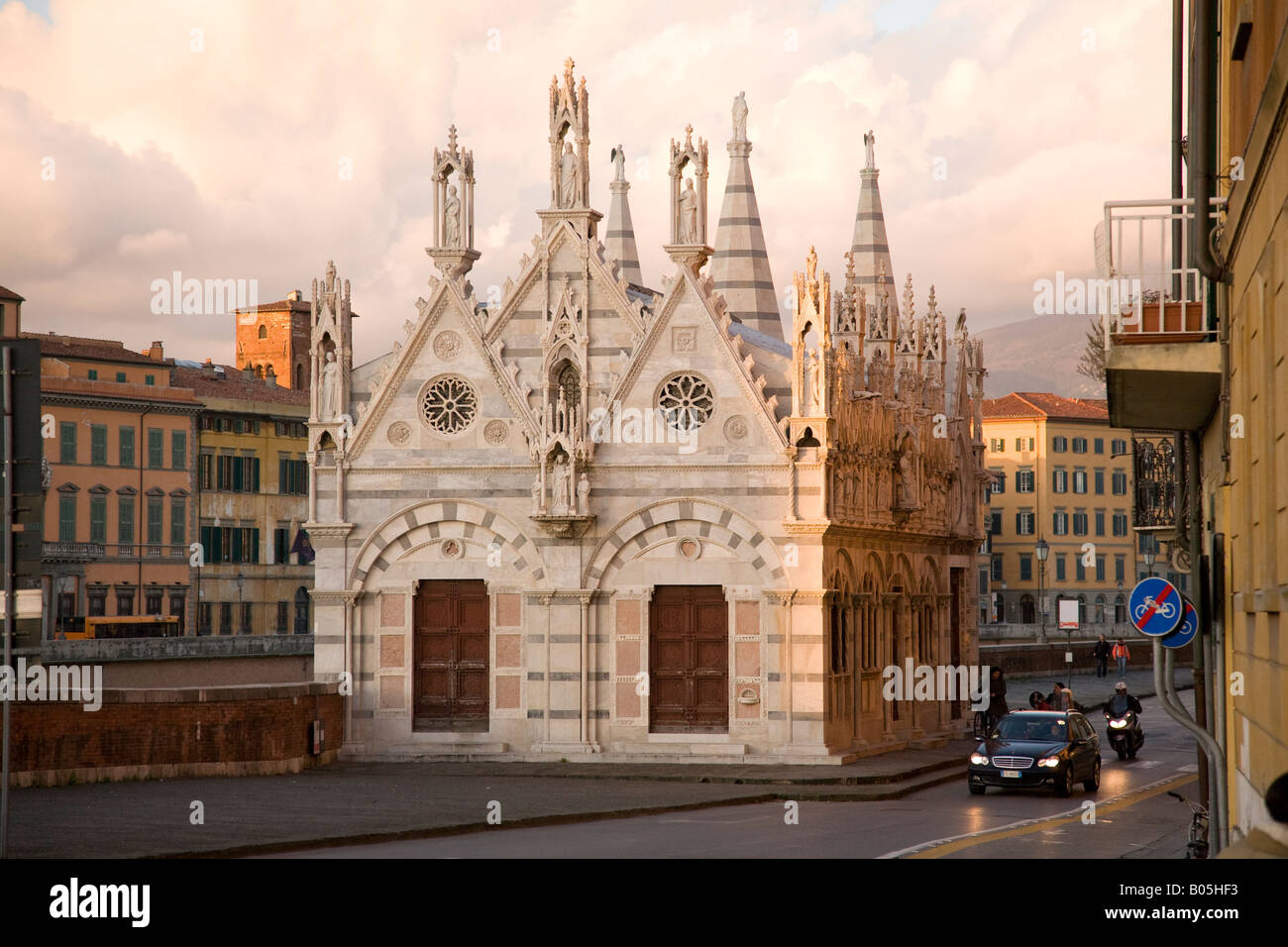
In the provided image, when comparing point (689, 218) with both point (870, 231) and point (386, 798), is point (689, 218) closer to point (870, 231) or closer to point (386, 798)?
point (386, 798)

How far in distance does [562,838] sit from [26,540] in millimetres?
8329

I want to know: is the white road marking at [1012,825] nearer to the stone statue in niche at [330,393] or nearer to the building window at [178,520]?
the stone statue in niche at [330,393]

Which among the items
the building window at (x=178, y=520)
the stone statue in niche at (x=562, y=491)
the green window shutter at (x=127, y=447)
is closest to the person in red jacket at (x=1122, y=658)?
the building window at (x=178, y=520)

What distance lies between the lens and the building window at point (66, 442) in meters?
75.9

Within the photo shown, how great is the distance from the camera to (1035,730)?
3122 centimetres

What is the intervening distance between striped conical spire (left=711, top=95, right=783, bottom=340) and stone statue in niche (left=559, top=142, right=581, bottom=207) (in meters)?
17.6

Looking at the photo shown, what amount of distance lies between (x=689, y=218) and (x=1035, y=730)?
10.7m

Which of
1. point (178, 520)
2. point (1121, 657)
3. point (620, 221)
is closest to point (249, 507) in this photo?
point (178, 520)

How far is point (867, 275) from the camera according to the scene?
174 ft

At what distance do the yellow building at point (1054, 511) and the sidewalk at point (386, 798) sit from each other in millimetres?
78434
